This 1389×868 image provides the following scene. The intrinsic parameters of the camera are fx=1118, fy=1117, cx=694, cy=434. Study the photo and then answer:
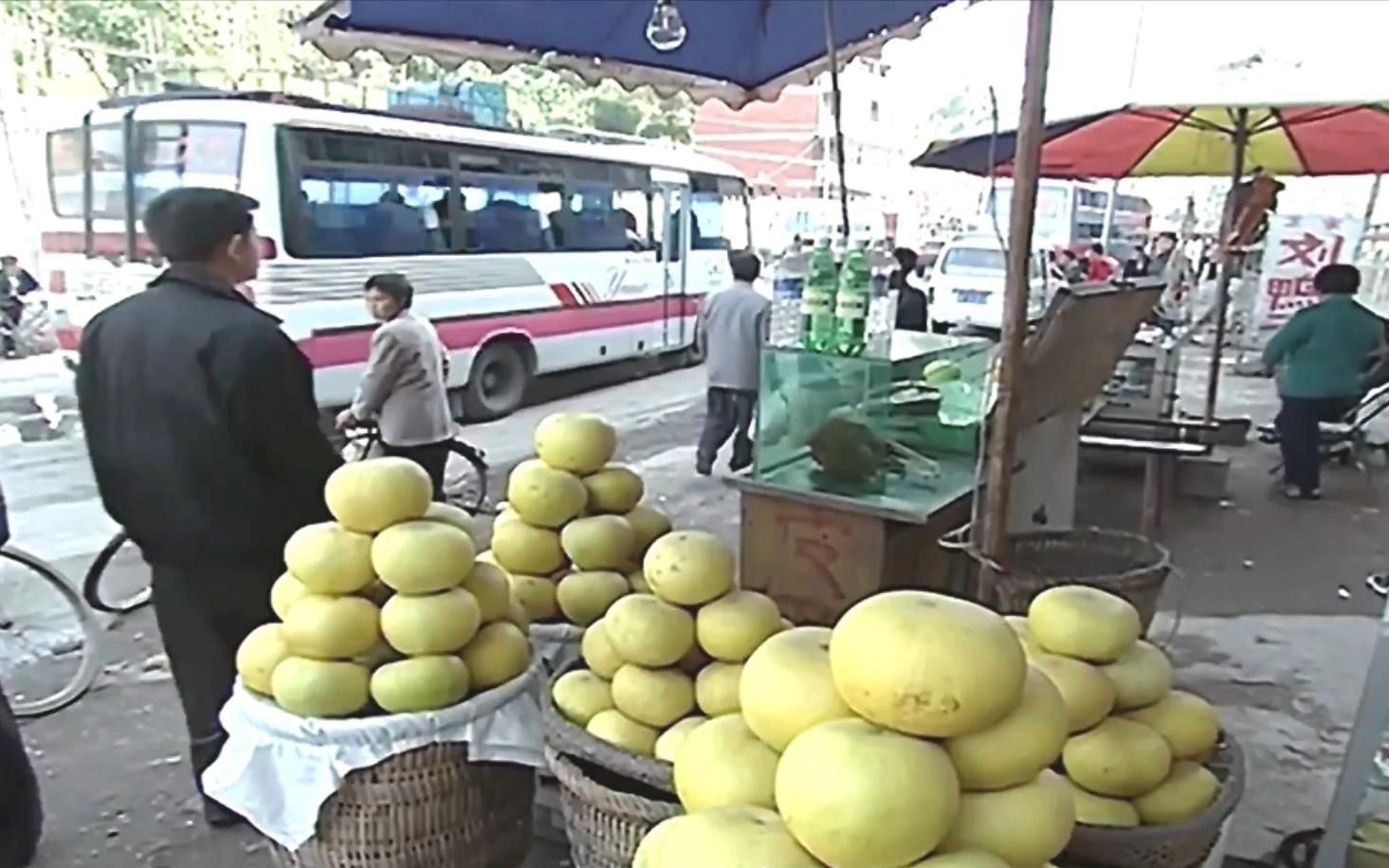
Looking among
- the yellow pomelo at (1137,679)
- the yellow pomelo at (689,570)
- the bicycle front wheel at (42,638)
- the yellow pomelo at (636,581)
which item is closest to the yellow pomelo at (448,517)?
the yellow pomelo at (636,581)

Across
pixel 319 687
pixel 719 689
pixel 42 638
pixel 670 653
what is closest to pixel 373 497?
pixel 319 687

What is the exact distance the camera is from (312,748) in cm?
202

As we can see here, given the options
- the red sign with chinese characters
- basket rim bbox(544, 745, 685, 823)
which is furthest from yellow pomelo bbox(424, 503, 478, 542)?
the red sign with chinese characters

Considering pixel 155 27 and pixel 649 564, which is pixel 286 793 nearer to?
pixel 649 564

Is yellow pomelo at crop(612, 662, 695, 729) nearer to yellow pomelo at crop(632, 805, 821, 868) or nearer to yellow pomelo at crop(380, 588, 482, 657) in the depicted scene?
yellow pomelo at crop(380, 588, 482, 657)

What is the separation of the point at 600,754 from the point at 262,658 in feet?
2.50

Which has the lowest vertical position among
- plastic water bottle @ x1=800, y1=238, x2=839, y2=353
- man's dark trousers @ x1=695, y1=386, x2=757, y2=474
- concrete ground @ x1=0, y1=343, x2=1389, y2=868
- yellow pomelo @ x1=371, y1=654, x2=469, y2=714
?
concrete ground @ x1=0, y1=343, x2=1389, y2=868

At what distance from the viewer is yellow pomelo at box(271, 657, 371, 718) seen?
203 centimetres

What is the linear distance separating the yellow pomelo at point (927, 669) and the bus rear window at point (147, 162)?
7309mm

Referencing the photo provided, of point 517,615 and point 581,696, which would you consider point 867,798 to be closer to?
point 581,696

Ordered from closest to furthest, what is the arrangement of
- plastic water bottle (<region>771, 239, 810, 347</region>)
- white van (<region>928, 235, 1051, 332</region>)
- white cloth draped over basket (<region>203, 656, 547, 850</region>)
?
white cloth draped over basket (<region>203, 656, 547, 850</region>) → plastic water bottle (<region>771, 239, 810, 347</region>) → white van (<region>928, 235, 1051, 332</region>)

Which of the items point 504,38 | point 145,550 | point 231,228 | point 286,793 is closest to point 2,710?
point 145,550

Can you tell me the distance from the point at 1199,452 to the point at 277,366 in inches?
192

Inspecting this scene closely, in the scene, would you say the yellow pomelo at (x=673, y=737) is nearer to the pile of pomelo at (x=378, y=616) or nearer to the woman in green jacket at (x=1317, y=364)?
the pile of pomelo at (x=378, y=616)
